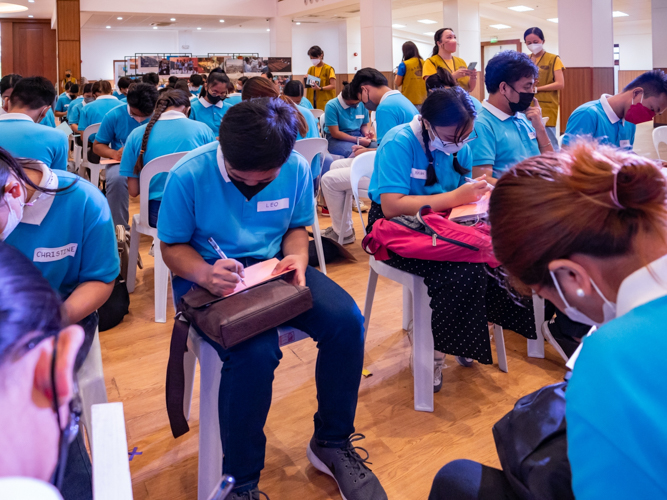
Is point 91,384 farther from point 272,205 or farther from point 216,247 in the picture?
point 272,205

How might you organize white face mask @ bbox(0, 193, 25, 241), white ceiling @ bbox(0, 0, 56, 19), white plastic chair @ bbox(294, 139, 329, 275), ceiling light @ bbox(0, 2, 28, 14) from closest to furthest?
white face mask @ bbox(0, 193, 25, 241)
white plastic chair @ bbox(294, 139, 329, 275)
white ceiling @ bbox(0, 0, 56, 19)
ceiling light @ bbox(0, 2, 28, 14)

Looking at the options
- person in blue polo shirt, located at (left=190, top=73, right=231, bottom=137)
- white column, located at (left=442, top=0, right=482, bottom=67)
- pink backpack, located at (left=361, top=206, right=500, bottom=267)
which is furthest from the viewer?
white column, located at (left=442, top=0, right=482, bottom=67)

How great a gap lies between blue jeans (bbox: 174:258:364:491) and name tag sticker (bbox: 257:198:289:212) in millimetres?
174

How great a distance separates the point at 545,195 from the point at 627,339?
0.25 meters

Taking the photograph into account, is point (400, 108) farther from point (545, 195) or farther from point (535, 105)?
point (545, 195)

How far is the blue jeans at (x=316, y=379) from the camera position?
4.75 ft

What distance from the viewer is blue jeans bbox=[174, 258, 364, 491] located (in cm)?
145

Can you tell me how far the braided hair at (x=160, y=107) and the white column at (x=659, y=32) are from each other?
10893 mm

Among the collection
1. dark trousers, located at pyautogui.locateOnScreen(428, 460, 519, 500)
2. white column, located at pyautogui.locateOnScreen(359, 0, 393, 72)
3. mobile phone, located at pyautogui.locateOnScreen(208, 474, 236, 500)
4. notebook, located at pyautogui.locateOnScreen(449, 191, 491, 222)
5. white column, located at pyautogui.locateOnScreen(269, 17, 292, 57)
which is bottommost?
dark trousers, located at pyautogui.locateOnScreen(428, 460, 519, 500)

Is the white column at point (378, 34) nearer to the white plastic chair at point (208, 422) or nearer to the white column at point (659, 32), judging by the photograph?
the white column at point (659, 32)

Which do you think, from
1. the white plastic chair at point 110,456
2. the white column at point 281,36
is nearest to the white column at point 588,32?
the white plastic chair at point 110,456

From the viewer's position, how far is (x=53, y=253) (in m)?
1.45

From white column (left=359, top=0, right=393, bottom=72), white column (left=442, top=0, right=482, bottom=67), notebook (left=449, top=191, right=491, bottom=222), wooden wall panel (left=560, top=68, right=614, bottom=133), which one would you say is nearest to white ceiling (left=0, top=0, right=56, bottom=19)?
white column (left=359, top=0, right=393, bottom=72)

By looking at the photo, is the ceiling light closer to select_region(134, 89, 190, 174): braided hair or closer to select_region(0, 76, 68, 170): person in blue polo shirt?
select_region(0, 76, 68, 170): person in blue polo shirt
